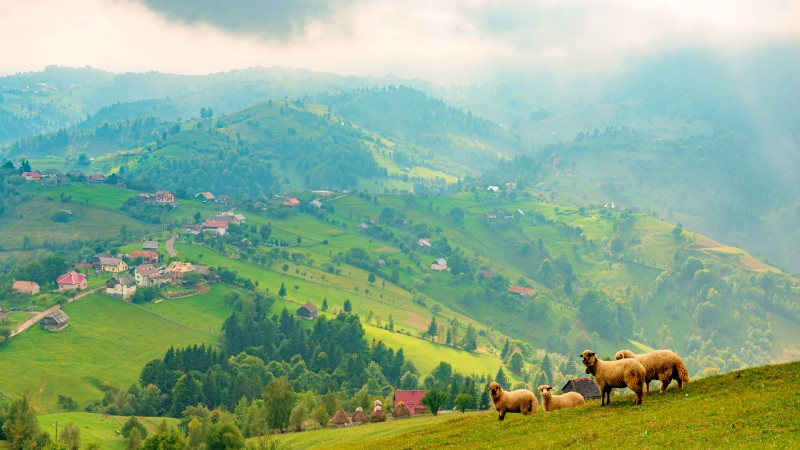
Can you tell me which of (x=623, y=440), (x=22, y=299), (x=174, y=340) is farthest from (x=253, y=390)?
(x=623, y=440)

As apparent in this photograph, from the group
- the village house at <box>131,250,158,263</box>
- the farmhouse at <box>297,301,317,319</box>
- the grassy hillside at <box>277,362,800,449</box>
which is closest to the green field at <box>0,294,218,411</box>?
the village house at <box>131,250,158,263</box>

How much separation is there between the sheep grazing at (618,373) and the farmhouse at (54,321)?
13213cm

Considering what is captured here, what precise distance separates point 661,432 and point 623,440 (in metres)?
1.93

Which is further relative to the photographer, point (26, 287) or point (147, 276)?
point (147, 276)

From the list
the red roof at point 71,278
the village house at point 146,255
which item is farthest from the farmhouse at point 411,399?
the village house at point 146,255

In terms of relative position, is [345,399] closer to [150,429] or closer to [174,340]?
[150,429]

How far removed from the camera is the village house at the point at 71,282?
164 metres

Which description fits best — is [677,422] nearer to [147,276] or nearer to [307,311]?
[307,311]

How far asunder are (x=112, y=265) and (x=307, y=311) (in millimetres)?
56214

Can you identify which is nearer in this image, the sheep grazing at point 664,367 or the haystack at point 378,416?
the sheep grazing at point 664,367

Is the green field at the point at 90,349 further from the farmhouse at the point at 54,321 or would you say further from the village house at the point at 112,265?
the village house at the point at 112,265

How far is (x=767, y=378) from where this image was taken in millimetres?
40031

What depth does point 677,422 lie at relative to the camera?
35.3 metres

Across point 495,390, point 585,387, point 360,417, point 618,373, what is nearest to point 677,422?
point 618,373
